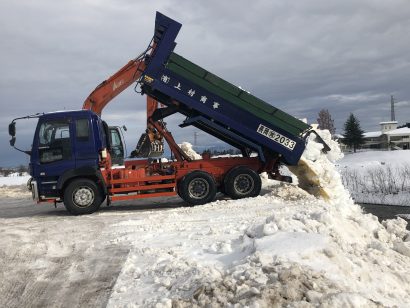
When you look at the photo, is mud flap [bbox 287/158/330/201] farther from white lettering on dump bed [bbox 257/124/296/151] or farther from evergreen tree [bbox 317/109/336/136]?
evergreen tree [bbox 317/109/336/136]

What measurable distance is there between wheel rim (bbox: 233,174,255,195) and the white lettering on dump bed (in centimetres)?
113

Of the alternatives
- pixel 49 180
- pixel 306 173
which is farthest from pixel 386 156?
pixel 49 180

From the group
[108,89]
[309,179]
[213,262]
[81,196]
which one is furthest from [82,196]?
[213,262]

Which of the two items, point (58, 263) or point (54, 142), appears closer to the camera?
point (58, 263)

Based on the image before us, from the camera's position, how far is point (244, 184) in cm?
1148

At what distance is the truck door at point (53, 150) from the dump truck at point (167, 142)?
0.08 ft

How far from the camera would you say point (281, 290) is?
12.8 ft

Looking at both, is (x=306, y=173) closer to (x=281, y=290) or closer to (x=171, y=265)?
(x=171, y=265)

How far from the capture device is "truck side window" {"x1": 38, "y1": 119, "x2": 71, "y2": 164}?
10773 mm

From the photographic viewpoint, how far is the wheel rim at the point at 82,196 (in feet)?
35.5

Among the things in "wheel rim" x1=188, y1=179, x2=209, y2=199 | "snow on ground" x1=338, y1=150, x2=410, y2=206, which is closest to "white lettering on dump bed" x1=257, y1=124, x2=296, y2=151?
"wheel rim" x1=188, y1=179, x2=209, y2=199

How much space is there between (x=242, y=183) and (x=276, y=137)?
1432 millimetres

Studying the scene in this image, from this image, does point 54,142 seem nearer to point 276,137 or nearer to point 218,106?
point 218,106

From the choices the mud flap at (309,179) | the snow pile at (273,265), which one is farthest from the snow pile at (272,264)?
the mud flap at (309,179)
